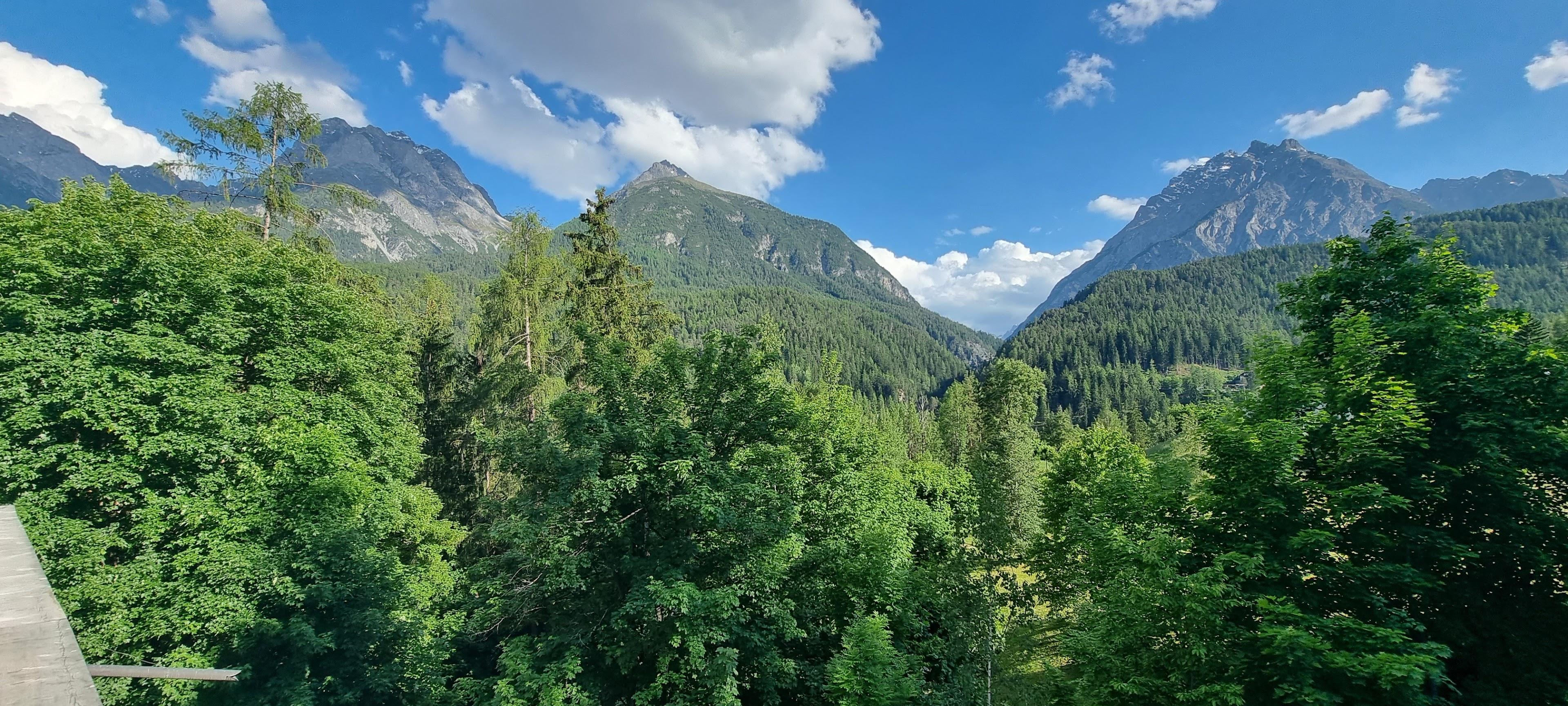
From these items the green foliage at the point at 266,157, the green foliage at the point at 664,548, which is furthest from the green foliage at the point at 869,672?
the green foliage at the point at 266,157

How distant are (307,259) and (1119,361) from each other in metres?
193

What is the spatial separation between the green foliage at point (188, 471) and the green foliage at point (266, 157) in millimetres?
2024

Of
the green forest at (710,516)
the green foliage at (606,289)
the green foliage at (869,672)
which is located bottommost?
the green foliage at (869,672)

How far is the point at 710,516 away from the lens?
11.7 m

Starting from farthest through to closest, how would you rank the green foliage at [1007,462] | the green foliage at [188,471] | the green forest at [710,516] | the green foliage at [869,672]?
the green foliage at [1007,462], the green foliage at [188,471], the green foliage at [869,672], the green forest at [710,516]

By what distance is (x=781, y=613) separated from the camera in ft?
41.7

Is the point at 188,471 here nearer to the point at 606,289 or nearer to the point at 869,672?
the point at 606,289

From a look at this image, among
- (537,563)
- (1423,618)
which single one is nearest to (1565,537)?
(1423,618)

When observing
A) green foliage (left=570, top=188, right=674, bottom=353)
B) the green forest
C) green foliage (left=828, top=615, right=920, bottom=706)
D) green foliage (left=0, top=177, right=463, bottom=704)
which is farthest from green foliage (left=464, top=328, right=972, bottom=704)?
green foliage (left=570, top=188, right=674, bottom=353)

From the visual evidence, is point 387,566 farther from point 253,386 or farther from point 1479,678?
point 1479,678

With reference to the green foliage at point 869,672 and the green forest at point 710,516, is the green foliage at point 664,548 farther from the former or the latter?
the green foliage at point 869,672

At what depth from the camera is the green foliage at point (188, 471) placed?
12523 millimetres

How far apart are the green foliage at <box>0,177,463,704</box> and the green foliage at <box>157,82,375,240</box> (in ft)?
6.64

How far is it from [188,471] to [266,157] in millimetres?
10900
